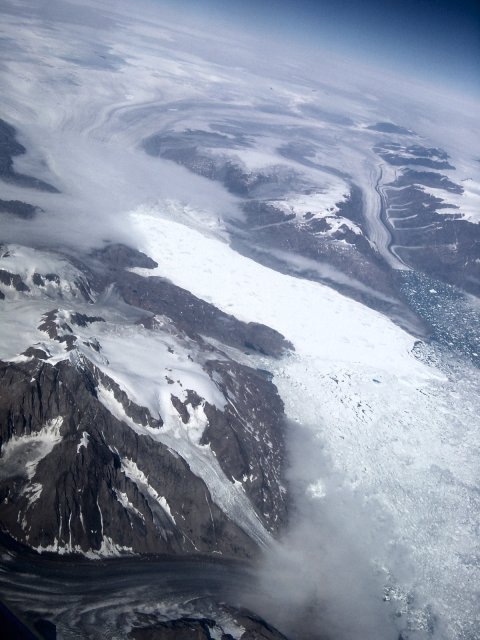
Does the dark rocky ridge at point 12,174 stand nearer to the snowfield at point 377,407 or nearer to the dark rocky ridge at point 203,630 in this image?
the snowfield at point 377,407

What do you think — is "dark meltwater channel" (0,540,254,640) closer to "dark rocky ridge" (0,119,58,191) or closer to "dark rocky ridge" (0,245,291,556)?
"dark rocky ridge" (0,245,291,556)

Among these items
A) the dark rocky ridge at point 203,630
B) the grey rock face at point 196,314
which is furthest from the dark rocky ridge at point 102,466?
the grey rock face at point 196,314

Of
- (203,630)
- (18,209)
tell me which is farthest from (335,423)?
(18,209)

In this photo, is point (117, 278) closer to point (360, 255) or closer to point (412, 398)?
point (412, 398)

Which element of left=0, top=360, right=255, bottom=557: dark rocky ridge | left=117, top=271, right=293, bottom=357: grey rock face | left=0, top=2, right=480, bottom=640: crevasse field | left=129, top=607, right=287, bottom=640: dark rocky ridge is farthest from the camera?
left=117, top=271, right=293, bottom=357: grey rock face

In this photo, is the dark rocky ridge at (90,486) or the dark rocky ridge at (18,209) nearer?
the dark rocky ridge at (90,486)

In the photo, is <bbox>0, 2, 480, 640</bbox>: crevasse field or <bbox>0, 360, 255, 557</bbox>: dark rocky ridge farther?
<bbox>0, 2, 480, 640</bbox>: crevasse field

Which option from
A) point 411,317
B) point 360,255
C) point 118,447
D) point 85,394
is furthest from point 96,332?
point 360,255

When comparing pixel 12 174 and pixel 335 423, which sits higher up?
Answer: pixel 12 174

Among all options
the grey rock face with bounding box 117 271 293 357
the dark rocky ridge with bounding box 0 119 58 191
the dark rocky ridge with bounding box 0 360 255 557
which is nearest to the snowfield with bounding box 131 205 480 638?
the grey rock face with bounding box 117 271 293 357

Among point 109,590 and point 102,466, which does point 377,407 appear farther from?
point 109,590

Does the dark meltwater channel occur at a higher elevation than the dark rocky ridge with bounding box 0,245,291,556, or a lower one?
lower
